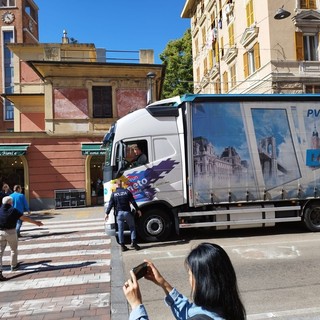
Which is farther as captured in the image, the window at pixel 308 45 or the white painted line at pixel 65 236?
the window at pixel 308 45

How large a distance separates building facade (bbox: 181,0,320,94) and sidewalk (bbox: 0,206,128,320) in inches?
566

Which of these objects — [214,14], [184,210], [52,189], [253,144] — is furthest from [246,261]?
[214,14]

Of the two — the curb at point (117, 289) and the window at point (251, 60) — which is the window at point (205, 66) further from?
the curb at point (117, 289)

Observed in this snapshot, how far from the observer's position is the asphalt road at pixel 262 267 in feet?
16.9

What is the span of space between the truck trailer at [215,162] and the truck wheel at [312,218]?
44cm

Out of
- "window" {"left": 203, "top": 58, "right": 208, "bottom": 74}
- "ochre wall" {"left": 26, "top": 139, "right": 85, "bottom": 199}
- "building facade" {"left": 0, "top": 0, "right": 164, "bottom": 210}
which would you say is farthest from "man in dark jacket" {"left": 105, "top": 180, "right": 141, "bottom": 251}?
"window" {"left": 203, "top": 58, "right": 208, "bottom": 74}

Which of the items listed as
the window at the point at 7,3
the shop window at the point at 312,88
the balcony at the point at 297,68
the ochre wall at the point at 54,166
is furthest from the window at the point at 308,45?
the window at the point at 7,3

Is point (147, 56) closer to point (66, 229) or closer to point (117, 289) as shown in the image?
point (66, 229)

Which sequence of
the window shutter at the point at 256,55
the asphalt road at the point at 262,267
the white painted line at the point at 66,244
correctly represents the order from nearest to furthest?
the asphalt road at the point at 262,267
the white painted line at the point at 66,244
the window shutter at the point at 256,55

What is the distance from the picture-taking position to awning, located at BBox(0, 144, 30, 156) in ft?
66.8

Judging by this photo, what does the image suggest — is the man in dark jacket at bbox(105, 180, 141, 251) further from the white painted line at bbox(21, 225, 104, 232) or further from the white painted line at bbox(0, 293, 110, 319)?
the white painted line at bbox(21, 225, 104, 232)

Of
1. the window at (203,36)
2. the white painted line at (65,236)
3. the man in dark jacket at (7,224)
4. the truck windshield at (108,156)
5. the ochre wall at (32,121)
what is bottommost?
the white painted line at (65,236)

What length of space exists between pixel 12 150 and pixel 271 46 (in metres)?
16.4

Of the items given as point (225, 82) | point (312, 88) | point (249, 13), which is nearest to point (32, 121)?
point (225, 82)
